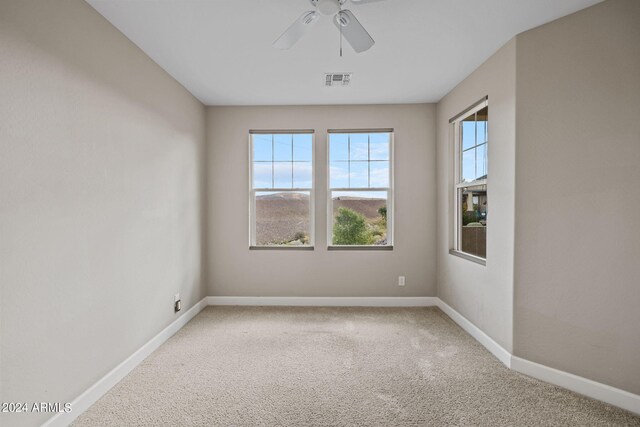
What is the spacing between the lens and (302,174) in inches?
166

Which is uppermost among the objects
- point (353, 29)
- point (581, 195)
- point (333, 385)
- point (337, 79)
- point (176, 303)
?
point (337, 79)

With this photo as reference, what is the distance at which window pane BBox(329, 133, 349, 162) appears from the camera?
4.19 meters

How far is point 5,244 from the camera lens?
5.05 feet

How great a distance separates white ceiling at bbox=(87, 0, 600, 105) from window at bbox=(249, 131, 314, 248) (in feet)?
2.31

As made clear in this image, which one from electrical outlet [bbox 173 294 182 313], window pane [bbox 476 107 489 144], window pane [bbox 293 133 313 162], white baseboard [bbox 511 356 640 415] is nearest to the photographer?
white baseboard [bbox 511 356 640 415]

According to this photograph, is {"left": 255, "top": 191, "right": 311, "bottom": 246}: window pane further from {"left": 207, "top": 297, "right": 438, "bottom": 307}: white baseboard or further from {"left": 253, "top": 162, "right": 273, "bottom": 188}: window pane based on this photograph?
{"left": 207, "top": 297, "right": 438, "bottom": 307}: white baseboard

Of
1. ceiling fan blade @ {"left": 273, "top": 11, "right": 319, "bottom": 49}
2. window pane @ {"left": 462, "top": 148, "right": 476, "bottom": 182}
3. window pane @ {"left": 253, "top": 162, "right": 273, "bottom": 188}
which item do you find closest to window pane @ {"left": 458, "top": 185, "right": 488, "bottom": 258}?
window pane @ {"left": 462, "top": 148, "right": 476, "bottom": 182}

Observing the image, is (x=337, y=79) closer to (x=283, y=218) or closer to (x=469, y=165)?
(x=469, y=165)

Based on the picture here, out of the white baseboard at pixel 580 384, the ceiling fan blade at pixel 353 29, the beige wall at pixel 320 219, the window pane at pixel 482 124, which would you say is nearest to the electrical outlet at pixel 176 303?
the beige wall at pixel 320 219

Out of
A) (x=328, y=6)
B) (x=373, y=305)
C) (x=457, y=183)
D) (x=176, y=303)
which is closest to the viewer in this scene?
(x=328, y=6)

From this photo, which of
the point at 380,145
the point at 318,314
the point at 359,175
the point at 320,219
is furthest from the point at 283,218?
the point at 380,145

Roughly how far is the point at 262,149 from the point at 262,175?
349mm

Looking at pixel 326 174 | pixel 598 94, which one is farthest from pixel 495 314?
pixel 326 174

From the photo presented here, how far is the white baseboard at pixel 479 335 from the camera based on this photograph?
2604 millimetres
